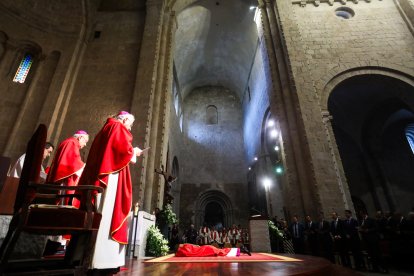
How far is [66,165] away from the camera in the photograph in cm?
323

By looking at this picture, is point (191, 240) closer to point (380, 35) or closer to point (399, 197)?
point (399, 197)

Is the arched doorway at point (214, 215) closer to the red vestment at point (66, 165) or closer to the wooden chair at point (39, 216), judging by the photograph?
the red vestment at point (66, 165)

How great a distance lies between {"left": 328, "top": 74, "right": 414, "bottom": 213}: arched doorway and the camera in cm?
1191

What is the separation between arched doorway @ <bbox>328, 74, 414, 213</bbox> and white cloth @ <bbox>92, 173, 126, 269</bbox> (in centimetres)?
1226

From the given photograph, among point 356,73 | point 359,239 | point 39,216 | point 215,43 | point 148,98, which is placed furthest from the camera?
point 215,43

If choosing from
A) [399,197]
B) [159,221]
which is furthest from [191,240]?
[399,197]

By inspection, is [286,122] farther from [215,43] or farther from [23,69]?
[23,69]

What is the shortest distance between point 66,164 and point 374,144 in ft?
48.1

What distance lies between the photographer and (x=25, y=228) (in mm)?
1592

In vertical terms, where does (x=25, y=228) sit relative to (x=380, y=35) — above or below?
below

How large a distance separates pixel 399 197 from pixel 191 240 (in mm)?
10576

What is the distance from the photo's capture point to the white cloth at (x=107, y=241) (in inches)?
83.6

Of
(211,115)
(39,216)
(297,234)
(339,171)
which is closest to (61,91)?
(39,216)

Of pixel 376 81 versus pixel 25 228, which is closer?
pixel 25 228
